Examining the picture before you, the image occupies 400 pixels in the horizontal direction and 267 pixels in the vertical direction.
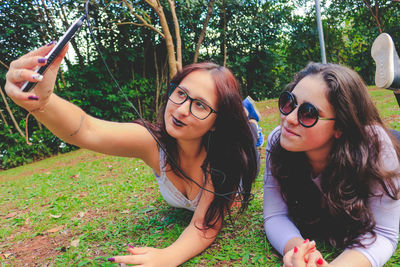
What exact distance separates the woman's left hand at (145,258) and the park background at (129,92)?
26cm

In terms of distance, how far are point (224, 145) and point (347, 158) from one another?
79 centimetres

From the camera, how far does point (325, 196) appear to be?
1536mm

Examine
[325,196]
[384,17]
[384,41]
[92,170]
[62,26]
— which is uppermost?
[384,17]

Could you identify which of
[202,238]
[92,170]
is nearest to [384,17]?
[92,170]

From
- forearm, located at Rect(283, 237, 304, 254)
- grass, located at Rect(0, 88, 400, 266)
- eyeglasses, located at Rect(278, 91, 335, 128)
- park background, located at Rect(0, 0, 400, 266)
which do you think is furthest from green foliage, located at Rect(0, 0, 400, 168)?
forearm, located at Rect(283, 237, 304, 254)

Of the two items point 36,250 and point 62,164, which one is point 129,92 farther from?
point 36,250

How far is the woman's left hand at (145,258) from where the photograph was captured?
143 cm

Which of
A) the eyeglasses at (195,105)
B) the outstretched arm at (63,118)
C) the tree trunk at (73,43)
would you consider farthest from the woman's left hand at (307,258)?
the tree trunk at (73,43)

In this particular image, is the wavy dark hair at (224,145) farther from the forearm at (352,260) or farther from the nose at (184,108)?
the forearm at (352,260)

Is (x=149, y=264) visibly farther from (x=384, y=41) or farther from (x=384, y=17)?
(x=384, y=17)

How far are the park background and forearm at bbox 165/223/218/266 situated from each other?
2.9 inches

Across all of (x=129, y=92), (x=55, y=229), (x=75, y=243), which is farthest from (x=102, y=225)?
(x=129, y=92)

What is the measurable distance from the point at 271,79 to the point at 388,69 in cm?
1134

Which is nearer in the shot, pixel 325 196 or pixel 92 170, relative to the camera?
pixel 325 196
